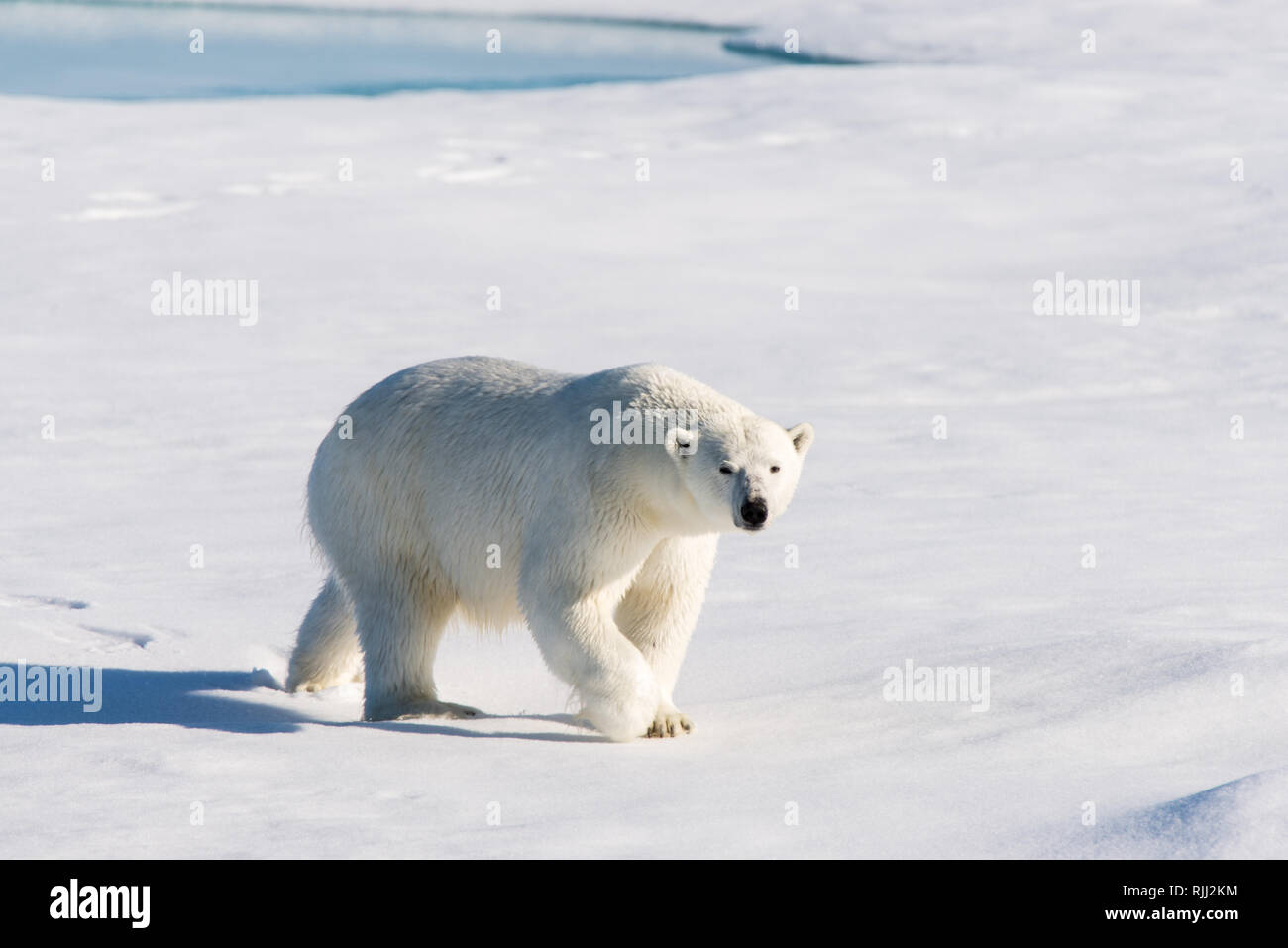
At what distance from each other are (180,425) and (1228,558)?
592 cm

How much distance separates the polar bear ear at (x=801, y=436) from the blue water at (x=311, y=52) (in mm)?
17437

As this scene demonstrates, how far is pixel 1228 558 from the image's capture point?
6.47m

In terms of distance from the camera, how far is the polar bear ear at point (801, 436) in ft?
15.3

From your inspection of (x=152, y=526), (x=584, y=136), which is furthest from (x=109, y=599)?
(x=584, y=136)

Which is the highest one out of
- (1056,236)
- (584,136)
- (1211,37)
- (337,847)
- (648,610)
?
(1211,37)

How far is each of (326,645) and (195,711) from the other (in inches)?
21.9

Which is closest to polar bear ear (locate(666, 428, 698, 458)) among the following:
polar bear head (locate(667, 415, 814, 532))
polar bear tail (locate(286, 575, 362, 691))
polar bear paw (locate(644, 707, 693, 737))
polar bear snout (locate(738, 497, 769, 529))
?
polar bear head (locate(667, 415, 814, 532))

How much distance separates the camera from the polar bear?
4.61 meters

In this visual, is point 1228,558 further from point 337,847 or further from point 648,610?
point 337,847

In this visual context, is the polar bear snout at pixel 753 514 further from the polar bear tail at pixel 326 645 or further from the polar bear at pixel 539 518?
the polar bear tail at pixel 326 645

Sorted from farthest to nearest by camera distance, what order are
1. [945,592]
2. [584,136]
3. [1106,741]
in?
1. [584,136]
2. [945,592]
3. [1106,741]

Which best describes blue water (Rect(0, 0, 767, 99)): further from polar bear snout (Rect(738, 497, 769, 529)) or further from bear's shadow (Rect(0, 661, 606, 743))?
polar bear snout (Rect(738, 497, 769, 529))

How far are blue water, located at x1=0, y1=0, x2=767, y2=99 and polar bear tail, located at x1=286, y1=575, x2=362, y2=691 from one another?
16.4 meters

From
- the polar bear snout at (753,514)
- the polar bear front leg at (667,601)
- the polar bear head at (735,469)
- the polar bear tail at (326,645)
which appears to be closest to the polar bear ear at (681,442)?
the polar bear head at (735,469)
